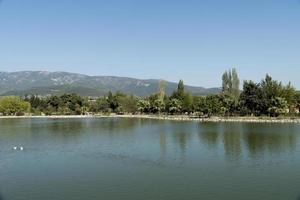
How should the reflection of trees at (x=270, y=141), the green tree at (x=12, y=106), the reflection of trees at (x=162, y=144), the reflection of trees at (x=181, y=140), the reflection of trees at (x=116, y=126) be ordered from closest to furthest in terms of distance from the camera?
the reflection of trees at (x=162, y=144), the reflection of trees at (x=270, y=141), the reflection of trees at (x=181, y=140), the reflection of trees at (x=116, y=126), the green tree at (x=12, y=106)

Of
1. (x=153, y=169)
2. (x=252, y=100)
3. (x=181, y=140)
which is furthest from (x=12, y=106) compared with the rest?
(x=153, y=169)

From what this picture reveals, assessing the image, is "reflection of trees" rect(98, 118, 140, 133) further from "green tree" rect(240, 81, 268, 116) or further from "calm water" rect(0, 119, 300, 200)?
"green tree" rect(240, 81, 268, 116)

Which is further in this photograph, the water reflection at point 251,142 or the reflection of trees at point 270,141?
the reflection of trees at point 270,141

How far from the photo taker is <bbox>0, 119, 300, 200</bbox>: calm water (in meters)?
15.9

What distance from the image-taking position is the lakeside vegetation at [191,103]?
192 feet

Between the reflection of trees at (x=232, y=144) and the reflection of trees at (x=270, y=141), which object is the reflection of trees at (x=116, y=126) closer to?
the reflection of trees at (x=232, y=144)

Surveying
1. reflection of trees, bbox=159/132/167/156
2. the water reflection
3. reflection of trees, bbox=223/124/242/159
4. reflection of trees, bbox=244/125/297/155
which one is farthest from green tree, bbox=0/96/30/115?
reflection of trees, bbox=244/125/297/155

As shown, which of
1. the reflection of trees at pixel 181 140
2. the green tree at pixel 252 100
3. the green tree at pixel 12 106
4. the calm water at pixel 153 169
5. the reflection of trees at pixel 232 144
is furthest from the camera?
the green tree at pixel 12 106

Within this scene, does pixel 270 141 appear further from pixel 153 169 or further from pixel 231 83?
pixel 231 83

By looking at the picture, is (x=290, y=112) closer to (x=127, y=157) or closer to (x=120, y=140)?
(x=120, y=140)

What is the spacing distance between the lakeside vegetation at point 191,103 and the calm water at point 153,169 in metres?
26.5

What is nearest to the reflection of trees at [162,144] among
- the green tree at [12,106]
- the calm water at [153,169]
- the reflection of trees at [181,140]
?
the calm water at [153,169]

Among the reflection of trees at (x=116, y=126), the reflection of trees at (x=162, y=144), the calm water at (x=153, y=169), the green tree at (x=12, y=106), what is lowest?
the calm water at (x=153, y=169)

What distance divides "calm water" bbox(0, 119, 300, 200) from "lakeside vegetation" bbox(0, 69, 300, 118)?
26.5 m
